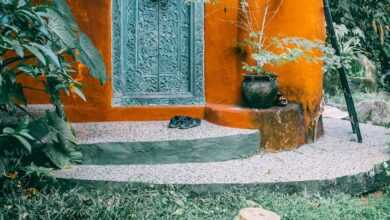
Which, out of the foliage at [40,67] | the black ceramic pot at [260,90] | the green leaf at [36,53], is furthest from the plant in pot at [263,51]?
the green leaf at [36,53]

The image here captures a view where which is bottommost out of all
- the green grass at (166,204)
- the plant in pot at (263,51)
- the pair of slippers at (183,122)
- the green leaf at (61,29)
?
the green grass at (166,204)

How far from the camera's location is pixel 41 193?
4.10 metres

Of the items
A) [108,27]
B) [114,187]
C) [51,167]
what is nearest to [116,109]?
[108,27]

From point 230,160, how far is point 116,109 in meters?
1.48

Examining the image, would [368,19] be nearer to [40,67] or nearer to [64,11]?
[64,11]

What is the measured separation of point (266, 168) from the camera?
4828 millimetres

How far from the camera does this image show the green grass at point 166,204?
3783 mm

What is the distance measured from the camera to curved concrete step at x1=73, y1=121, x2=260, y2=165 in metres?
4.80

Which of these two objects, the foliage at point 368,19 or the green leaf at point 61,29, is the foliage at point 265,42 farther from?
the foliage at point 368,19

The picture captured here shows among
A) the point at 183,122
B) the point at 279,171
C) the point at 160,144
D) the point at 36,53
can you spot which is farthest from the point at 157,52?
the point at 36,53

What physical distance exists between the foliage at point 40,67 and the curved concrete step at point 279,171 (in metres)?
0.31

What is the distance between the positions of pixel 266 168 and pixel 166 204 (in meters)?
1.22

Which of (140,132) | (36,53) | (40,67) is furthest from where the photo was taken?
(140,132)

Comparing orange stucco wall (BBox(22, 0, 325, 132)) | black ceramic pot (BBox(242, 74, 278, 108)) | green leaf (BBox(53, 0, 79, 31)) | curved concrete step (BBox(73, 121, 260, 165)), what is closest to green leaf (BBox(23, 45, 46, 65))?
green leaf (BBox(53, 0, 79, 31))
